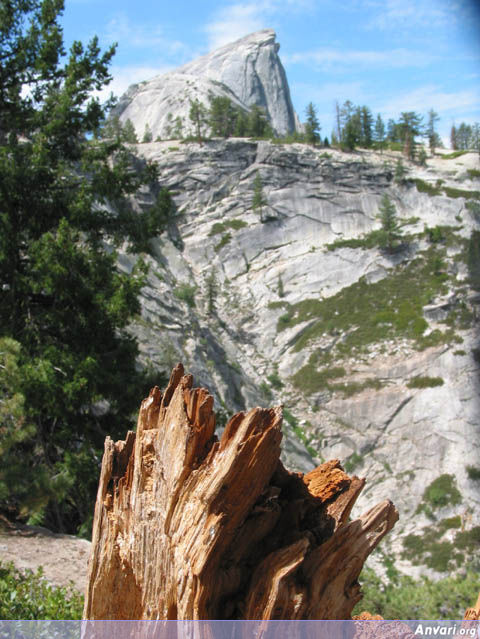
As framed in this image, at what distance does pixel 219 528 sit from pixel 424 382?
53.0 m

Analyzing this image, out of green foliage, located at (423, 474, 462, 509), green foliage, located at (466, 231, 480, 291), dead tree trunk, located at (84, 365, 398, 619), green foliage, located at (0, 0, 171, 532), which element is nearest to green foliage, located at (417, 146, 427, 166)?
green foliage, located at (466, 231, 480, 291)

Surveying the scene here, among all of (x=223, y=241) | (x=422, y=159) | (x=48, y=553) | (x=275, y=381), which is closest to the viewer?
(x=48, y=553)

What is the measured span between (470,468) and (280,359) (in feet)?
74.1

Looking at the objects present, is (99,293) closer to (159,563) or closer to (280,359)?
(159,563)

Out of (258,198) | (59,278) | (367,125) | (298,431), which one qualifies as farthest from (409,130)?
(59,278)

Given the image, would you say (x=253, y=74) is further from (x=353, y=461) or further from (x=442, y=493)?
(x=442, y=493)

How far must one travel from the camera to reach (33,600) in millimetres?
6180

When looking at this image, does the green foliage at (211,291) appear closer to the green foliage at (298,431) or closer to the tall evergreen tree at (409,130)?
the green foliage at (298,431)

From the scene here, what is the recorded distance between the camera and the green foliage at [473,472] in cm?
4412

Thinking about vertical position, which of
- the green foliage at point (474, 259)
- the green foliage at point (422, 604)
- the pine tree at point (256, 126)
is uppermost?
the pine tree at point (256, 126)

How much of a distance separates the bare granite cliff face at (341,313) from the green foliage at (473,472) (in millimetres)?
145

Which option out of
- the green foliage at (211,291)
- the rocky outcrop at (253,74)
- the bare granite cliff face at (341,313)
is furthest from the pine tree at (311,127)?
the rocky outcrop at (253,74)

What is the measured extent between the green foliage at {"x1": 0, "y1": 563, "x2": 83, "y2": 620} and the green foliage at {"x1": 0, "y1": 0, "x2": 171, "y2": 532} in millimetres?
3012

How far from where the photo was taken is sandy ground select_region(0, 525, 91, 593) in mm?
8016
